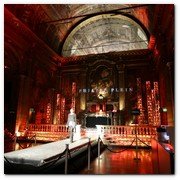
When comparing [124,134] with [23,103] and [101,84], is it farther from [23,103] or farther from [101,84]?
[23,103]

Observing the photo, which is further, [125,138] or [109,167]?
[125,138]

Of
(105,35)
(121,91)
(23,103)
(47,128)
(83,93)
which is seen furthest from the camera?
(105,35)

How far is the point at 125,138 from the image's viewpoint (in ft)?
39.5

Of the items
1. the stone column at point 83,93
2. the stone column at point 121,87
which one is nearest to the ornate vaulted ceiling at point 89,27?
the stone column at point 121,87

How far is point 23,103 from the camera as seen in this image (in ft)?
45.3

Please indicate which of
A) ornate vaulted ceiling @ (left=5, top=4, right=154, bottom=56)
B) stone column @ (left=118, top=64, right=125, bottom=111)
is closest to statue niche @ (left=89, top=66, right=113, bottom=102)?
stone column @ (left=118, top=64, right=125, bottom=111)

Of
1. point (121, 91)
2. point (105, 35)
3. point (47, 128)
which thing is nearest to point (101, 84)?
point (121, 91)

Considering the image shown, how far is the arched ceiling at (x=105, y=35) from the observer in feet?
62.6

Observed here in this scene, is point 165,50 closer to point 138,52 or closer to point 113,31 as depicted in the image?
point 138,52

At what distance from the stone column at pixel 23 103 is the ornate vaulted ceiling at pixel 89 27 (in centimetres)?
416

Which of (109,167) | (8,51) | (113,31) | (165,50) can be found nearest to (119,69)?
(113,31)

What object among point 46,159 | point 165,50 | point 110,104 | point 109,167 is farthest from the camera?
point 110,104

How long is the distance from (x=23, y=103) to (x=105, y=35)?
1233 centimetres

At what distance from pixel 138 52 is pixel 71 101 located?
8230mm
